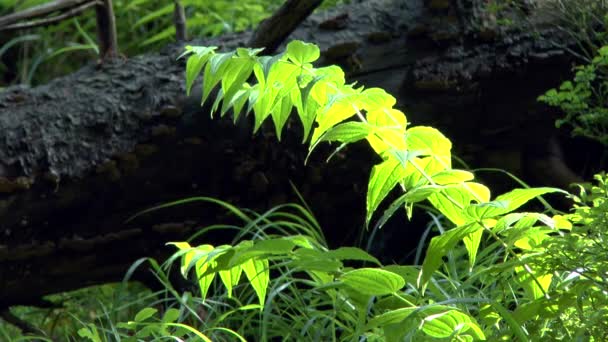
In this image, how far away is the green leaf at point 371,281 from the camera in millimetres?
1185

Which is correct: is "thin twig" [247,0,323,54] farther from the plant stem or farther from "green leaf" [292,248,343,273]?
"green leaf" [292,248,343,273]

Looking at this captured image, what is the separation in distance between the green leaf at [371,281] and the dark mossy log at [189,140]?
112 centimetres

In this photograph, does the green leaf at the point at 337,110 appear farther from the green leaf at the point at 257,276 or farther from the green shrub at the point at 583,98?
the green shrub at the point at 583,98

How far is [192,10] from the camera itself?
4125mm

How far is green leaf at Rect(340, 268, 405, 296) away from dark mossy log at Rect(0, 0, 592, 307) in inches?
44.0

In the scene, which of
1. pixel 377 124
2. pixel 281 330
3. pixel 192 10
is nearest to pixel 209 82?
pixel 377 124

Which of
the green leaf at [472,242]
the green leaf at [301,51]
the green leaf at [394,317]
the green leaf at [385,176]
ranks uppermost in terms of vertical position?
the green leaf at [301,51]

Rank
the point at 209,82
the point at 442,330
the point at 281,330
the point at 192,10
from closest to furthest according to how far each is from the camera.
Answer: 1. the point at 442,330
2. the point at 209,82
3. the point at 281,330
4. the point at 192,10

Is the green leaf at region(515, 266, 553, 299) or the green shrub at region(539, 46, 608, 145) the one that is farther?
the green shrub at region(539, 46, 608, 145)

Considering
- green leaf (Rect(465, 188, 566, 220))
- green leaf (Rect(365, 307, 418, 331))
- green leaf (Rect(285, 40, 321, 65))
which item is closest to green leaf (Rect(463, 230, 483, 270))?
green leaf (Rect(465, 188, 566, 220))

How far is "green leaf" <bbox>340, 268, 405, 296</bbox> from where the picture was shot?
3.89ft

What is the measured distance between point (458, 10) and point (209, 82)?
1227 mm

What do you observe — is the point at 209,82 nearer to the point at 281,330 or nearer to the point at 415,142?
the point at 415,142

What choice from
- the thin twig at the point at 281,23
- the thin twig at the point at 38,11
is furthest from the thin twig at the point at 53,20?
the thin twig at the point at 281,23
